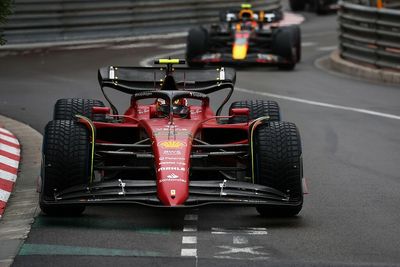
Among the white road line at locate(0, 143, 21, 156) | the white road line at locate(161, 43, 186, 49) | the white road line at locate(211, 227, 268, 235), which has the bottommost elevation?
the white road line at locate(161, 43, 186, 49)

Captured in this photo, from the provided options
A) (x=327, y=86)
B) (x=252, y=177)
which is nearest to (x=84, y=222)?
(x=252, y=177)

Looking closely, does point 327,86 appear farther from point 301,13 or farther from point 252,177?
point 301,13

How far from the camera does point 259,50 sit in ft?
82.8

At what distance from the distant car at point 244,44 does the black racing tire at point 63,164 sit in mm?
14314

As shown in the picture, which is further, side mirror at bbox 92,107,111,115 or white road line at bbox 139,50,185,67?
white road line at bbox 139,50,185,67

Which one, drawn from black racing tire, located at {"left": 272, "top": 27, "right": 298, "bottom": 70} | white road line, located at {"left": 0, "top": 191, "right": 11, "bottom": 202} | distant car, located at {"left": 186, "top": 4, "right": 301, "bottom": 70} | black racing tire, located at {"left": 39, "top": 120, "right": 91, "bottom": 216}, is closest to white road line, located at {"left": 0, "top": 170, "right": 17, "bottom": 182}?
white road line, located at {"left": 0, "top": 191, "right": 11, "bottom": 202}

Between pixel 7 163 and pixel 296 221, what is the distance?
395 cm

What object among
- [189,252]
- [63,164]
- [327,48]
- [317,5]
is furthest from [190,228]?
[317,5]

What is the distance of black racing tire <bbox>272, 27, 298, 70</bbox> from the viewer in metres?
24.7

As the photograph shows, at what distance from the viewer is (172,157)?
1001 centimetres

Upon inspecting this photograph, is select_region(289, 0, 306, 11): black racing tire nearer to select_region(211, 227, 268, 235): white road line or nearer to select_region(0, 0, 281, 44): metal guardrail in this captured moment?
select_region(0, 0, 281, 44): metal guardrail

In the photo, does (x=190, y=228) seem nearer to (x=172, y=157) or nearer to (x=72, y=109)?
(x=172, y=157)

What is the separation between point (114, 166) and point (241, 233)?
1.48 metres

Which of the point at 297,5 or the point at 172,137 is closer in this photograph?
the point at 172,137
